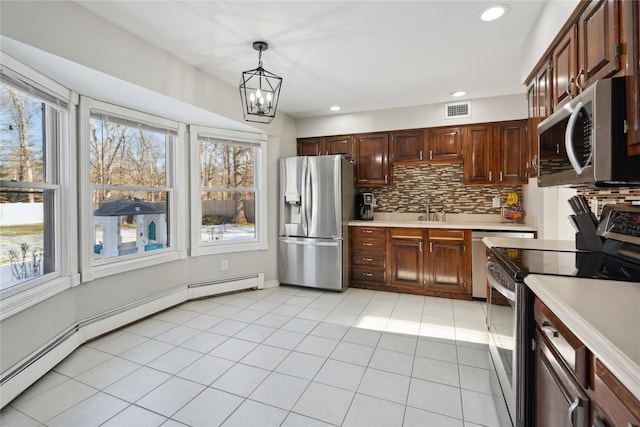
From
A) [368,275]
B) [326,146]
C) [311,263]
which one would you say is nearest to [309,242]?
[311,263]

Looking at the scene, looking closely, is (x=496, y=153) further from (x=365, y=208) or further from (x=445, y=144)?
(x=365, y=208)

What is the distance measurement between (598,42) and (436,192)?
304 cm

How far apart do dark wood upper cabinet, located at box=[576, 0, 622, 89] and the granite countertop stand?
2.21 meters

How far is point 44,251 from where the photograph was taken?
7.39ft

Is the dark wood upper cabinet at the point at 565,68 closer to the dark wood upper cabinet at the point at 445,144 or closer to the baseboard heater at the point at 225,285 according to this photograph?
the dark wood upper cabinet at the point at 445,144

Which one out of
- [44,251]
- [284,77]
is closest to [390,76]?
[284,77]

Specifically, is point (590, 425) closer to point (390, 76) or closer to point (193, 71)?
point (390, 76)

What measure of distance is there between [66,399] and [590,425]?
2.54 metres

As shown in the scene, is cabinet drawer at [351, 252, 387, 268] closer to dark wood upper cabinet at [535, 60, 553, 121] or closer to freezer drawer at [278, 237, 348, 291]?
freezer drawer at [278, 237, 348, 291]

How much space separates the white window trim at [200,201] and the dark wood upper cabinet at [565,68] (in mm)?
3113

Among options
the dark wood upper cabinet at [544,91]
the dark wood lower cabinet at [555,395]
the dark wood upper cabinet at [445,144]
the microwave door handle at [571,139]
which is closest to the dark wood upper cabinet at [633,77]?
the microwave door handle at [571,139]

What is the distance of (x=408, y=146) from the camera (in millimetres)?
4148

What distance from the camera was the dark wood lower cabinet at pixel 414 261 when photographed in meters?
3.66

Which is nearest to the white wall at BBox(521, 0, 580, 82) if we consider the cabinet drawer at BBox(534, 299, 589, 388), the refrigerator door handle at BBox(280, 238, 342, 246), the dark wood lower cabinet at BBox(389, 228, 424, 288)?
the cabinet drawer at BBox(534, 299, 589, 388)
